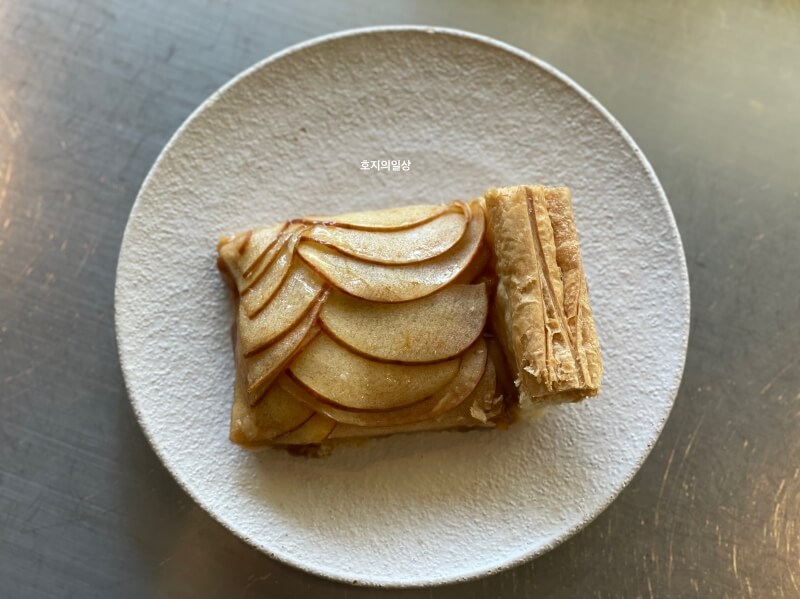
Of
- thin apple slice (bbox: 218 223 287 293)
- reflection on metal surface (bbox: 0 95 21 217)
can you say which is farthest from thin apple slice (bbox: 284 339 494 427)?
reflection on metal surface (bbox: 0 95 21 217)

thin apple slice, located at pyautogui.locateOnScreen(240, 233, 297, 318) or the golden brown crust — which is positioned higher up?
the golden brown crust

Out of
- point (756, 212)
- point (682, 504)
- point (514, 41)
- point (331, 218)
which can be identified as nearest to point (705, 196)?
point (756, 212)

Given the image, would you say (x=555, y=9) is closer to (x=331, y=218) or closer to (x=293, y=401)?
(x=331, y=218)

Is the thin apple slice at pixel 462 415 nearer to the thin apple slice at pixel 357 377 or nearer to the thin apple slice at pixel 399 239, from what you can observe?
the thin apple slice at pixel 357 377

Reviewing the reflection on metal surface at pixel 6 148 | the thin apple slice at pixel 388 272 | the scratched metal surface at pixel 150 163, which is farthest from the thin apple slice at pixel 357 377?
the reflection on metal surface at pixel 6 148

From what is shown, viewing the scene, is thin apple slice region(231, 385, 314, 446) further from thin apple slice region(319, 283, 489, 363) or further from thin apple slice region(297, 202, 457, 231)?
thin apple slice region(297, 202, 457, 231)

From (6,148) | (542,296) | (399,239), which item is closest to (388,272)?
(399,239)

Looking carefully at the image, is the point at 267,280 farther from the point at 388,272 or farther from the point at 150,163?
the point at 150,163
